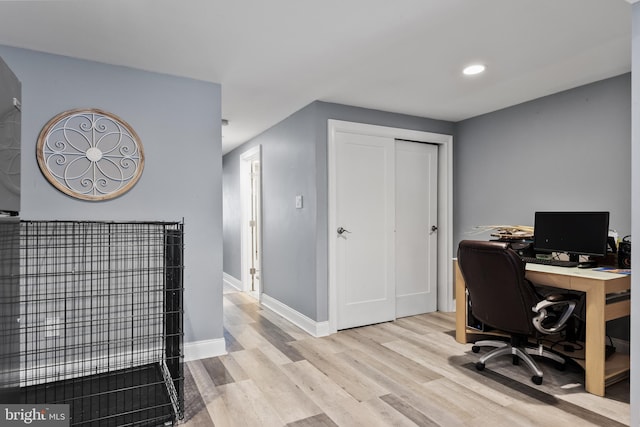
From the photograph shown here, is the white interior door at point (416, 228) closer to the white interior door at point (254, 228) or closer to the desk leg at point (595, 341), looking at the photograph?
the desk leg at point (595, 341)

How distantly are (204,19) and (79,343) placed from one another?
226 cm

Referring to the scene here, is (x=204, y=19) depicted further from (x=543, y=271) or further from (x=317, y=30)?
(x=543, y=271)

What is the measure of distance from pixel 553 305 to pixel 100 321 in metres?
3.10

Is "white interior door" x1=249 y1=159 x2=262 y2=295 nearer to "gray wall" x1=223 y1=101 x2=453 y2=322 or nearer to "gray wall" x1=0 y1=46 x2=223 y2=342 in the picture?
"gray wall" x1=223 y1=101 x2=453 y2=322

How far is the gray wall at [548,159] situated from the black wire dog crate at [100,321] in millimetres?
3211

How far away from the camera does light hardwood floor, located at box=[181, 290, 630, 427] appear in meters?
2.11

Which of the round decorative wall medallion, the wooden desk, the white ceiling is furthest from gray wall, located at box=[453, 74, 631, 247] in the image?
the round decorative wall medallion

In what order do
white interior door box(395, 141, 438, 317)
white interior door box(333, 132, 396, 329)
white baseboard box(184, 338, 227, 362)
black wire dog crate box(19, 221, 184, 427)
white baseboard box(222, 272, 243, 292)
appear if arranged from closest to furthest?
black wire dog crate box(19, 221, 184, 427) < white baseboard box(184, 338, 227, 362) < white interior door box(333, 132, 396, 329) < white interior door box(395, 141, 438, 317) < white baseboard box(222, 272, 243, 292)

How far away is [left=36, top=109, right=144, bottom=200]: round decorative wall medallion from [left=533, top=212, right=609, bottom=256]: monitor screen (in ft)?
10.8

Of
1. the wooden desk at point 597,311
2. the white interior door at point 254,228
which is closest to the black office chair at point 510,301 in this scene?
the wooden desk at point 597,311

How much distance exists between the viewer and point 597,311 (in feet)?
7.72

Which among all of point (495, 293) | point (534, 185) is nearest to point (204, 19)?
point (495, 293)

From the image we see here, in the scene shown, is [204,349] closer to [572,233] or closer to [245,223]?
[245,223]

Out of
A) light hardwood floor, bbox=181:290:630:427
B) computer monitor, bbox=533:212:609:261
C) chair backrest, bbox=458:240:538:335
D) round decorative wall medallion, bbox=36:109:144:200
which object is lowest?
light hardwood floor, bbox=181:290:630:427
